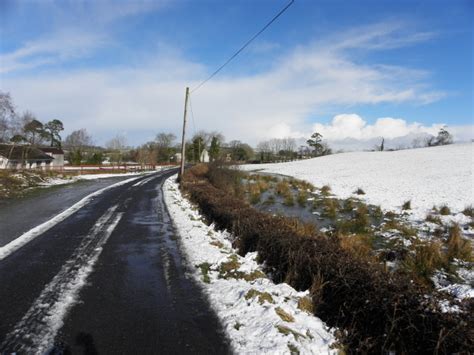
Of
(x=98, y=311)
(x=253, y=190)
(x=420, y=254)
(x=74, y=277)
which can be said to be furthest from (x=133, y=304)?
(x=253, y=190)

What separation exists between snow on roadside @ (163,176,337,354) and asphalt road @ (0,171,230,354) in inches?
10.5

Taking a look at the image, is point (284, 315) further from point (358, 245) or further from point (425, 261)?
point (425, 261)

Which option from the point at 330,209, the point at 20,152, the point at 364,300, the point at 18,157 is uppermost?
the point at 20,152

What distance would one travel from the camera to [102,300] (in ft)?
16.1

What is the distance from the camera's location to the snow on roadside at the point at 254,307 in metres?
3.97

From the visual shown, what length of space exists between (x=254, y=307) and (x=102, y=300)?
7.78 ft

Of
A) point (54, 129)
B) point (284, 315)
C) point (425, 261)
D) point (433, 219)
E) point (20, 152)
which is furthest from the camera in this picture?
point (54, 129)

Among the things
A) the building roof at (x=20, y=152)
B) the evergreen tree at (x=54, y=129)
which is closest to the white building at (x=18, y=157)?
the building roof at (x=20, y=152)

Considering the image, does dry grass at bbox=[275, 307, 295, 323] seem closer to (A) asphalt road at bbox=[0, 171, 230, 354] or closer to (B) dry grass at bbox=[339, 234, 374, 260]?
(A) asphalt road at bbox=[0, 171, 230, 354]

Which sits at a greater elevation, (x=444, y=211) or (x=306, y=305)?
(x=444, y=211)

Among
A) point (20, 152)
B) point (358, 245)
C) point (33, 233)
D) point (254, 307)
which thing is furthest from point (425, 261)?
point (20, 152)

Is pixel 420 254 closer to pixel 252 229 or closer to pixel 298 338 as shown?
pixel 252 229

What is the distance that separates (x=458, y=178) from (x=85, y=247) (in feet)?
93.3

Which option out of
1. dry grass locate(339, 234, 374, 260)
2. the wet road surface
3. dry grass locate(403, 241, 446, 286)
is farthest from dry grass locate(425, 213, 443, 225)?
the wet road surface
